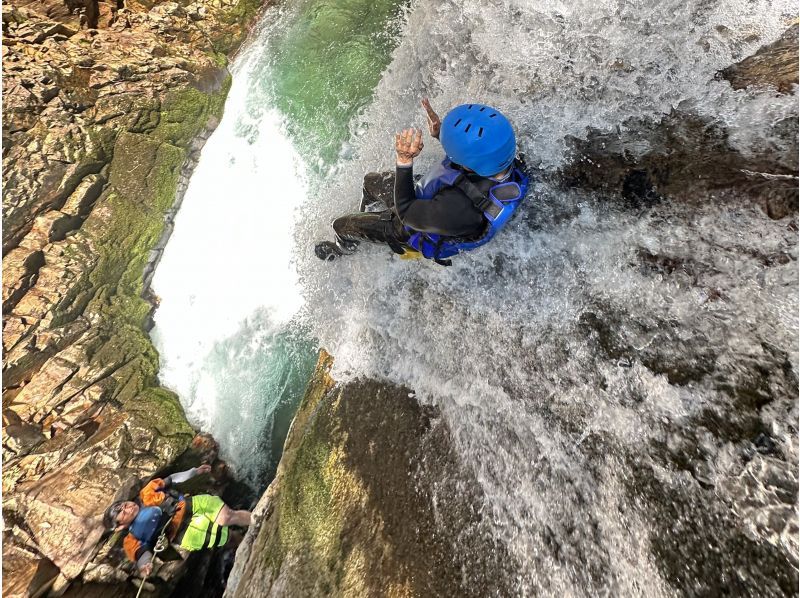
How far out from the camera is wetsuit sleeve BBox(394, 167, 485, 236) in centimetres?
302

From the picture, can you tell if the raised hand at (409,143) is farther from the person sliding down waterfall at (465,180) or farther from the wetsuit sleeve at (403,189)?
the wetsuit sleeve at (403,189)

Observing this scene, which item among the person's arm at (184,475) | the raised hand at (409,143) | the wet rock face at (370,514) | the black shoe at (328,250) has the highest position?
the raised hand at (409,143)

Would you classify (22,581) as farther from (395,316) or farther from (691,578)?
(691,578)

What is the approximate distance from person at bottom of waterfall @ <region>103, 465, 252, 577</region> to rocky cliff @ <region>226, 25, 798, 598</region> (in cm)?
74

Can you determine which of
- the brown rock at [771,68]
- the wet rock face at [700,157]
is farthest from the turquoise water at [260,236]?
the brown rock at [771,68]

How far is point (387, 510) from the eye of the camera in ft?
12.1

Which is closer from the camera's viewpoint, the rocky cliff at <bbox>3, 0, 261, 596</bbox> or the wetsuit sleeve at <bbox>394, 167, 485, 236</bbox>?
the wetsuit sleeve at <bbox>394, 167, 485, 236</bbox>

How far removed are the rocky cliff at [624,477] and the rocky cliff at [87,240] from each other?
242 cm

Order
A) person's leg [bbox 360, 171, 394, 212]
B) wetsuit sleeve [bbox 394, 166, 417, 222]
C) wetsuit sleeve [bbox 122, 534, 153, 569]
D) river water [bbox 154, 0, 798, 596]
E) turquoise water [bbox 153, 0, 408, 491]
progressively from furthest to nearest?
1. turquoise water [bbox 153, 0, 408, 491]
2. wetsuit sleeve [bbox 122, 534, 153, 569]
3. person's leg [bbox 360, 171, 394, 212]
4. wetsuit sleeve [bbox 394, 166, 417, 222]
5. river water [bbox 154, 0, 798, 596]

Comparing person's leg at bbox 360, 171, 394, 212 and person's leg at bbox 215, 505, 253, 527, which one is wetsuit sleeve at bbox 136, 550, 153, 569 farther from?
person's leg at bbox 360, 171, 394, 212

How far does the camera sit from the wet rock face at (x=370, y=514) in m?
3.25

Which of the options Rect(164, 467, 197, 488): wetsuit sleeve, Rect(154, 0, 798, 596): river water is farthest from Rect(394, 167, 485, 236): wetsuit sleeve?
Rect(164, 467, 197, 488): wetsuit sleeve

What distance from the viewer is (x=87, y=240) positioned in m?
6.52

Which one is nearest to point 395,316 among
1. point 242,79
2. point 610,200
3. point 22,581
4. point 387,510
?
point 387,510
